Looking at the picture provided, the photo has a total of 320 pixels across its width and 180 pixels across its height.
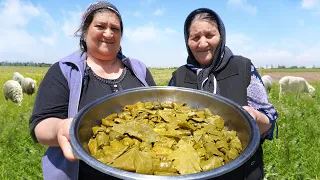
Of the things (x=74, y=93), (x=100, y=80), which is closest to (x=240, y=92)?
(x=100, y=80)

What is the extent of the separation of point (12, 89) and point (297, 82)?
15169mm

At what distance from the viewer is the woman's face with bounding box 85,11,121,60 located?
2.44 m

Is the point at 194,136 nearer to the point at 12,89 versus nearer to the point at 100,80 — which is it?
the point at 100,80

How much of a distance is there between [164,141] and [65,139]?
0.59m

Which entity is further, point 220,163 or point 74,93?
point 74,93

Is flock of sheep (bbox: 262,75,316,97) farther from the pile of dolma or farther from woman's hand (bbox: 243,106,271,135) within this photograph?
the pile of dolma

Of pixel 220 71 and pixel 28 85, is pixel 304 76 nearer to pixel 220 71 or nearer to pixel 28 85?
pixel 28 85

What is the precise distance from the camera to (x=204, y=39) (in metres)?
2.50

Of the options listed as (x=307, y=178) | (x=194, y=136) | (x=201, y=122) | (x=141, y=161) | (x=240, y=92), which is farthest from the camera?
(x=307, y=178)

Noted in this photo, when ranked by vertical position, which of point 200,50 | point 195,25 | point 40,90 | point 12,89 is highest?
point 195,25

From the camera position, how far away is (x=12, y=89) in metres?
15.0

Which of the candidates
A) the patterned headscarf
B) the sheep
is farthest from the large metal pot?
the sheep

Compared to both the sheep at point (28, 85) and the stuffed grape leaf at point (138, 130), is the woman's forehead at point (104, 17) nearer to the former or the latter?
the stuffed grape leaf at point (138, 130)

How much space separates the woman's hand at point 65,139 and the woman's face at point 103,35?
93 centimetres
